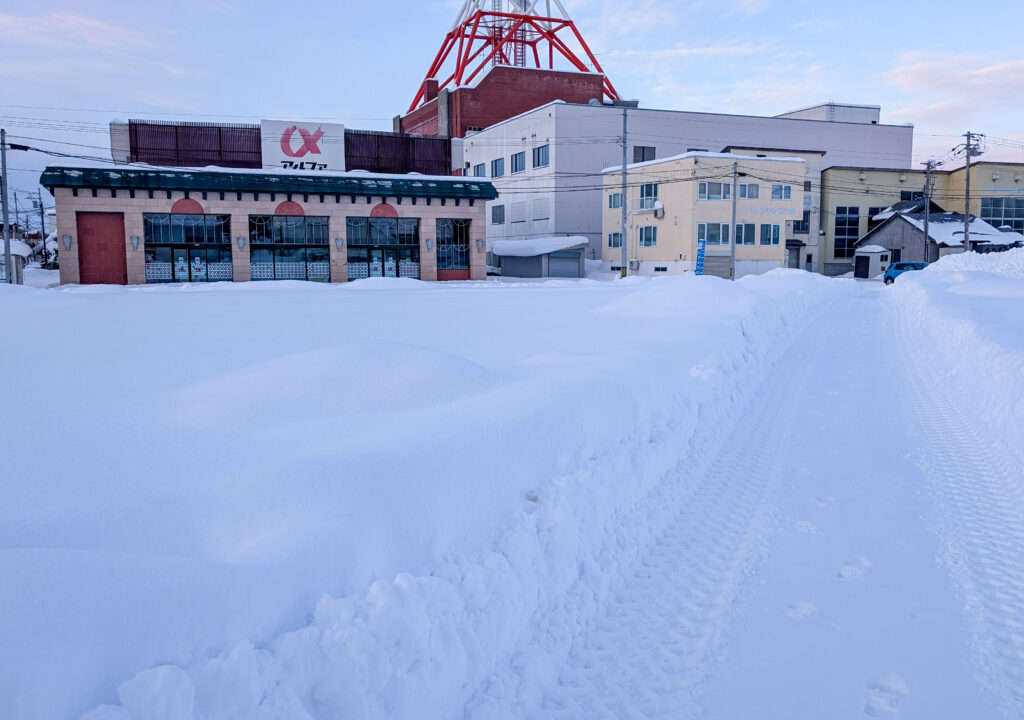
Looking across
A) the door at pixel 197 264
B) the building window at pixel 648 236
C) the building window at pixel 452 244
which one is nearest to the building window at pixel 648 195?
the building window at pixel 648 236

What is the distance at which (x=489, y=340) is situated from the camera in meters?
14.2

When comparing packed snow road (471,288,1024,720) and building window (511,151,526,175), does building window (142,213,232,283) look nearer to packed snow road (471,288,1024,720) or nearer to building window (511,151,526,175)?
building window (511,151,526,175)

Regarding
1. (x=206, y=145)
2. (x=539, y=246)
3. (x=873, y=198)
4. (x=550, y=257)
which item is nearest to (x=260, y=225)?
(x=206, y=145)

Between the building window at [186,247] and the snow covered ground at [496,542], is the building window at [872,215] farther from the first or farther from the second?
the snow covered ground at [496,542]

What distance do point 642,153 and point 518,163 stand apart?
460 inches

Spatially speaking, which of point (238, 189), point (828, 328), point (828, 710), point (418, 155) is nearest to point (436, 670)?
point (828, 710)

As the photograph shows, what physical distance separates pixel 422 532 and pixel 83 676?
199 centimetres

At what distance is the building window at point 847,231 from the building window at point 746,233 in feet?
69.8

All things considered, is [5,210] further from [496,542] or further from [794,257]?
[794,257]

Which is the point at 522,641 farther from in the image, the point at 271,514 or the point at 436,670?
the point at 271,514

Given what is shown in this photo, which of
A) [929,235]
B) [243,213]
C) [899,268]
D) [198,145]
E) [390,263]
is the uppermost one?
[198,145]

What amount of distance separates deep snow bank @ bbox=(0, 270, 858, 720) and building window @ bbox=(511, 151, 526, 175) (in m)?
53.5

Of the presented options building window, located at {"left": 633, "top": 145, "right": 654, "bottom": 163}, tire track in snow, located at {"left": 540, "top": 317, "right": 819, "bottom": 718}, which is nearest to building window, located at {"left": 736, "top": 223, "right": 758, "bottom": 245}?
building window, located at {"left": 633, "top": 145, "right": 654, "bottom": 163}

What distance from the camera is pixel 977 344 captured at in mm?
12844
